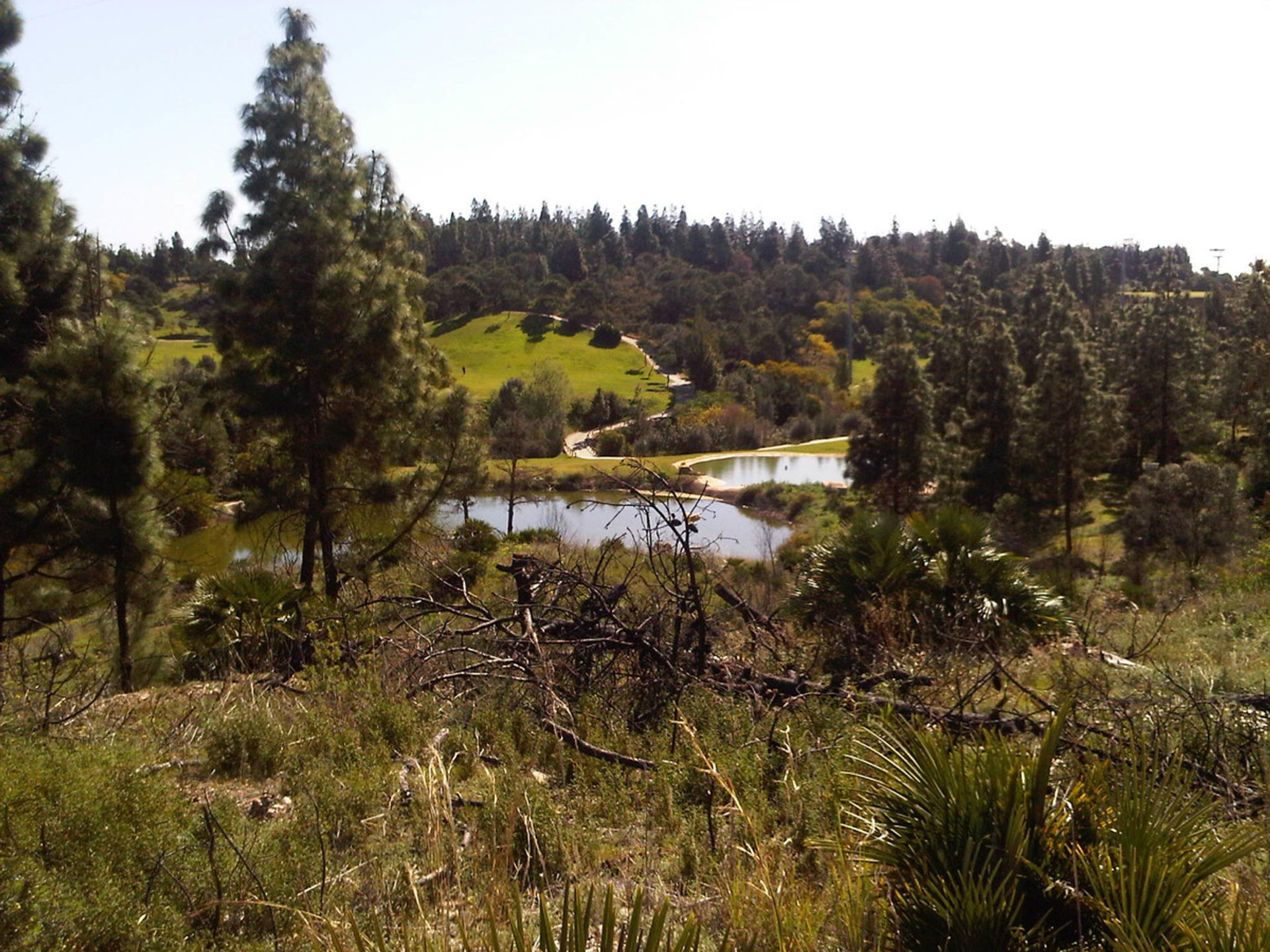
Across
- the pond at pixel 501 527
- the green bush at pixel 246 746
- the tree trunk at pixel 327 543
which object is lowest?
the pond at pixel 501 527

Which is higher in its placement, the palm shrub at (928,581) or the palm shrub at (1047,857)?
the palm shrub at (1047,857)

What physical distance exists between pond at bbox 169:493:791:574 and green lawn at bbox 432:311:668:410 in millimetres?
27059

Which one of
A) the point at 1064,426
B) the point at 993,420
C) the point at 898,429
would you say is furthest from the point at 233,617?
the point at 993,420

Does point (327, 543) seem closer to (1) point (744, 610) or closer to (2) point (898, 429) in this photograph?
(1) point (744, 610)

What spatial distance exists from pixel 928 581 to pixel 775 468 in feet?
126

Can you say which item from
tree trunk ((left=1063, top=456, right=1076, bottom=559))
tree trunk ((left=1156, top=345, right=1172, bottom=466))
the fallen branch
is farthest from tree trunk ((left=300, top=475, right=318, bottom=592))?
tree trunk ((left=1156, top=345, right=1172, bottom=466))

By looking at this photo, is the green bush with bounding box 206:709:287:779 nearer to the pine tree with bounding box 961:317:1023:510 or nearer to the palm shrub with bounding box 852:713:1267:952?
the palm shrub with bounding box 852:713:1267:952

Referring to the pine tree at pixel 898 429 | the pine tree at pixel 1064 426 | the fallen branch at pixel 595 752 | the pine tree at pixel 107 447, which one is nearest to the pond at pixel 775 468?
the pine tree at pixel 898 429

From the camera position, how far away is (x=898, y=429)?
2883cm

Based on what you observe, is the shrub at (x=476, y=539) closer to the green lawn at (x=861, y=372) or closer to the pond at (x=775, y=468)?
the pond at (x=775, y=468)

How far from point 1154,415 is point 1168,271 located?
54.7 feet

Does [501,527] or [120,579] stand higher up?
[120,579]

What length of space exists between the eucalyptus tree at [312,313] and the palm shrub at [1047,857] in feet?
43.9

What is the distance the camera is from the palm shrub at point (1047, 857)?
2064 millimetres
